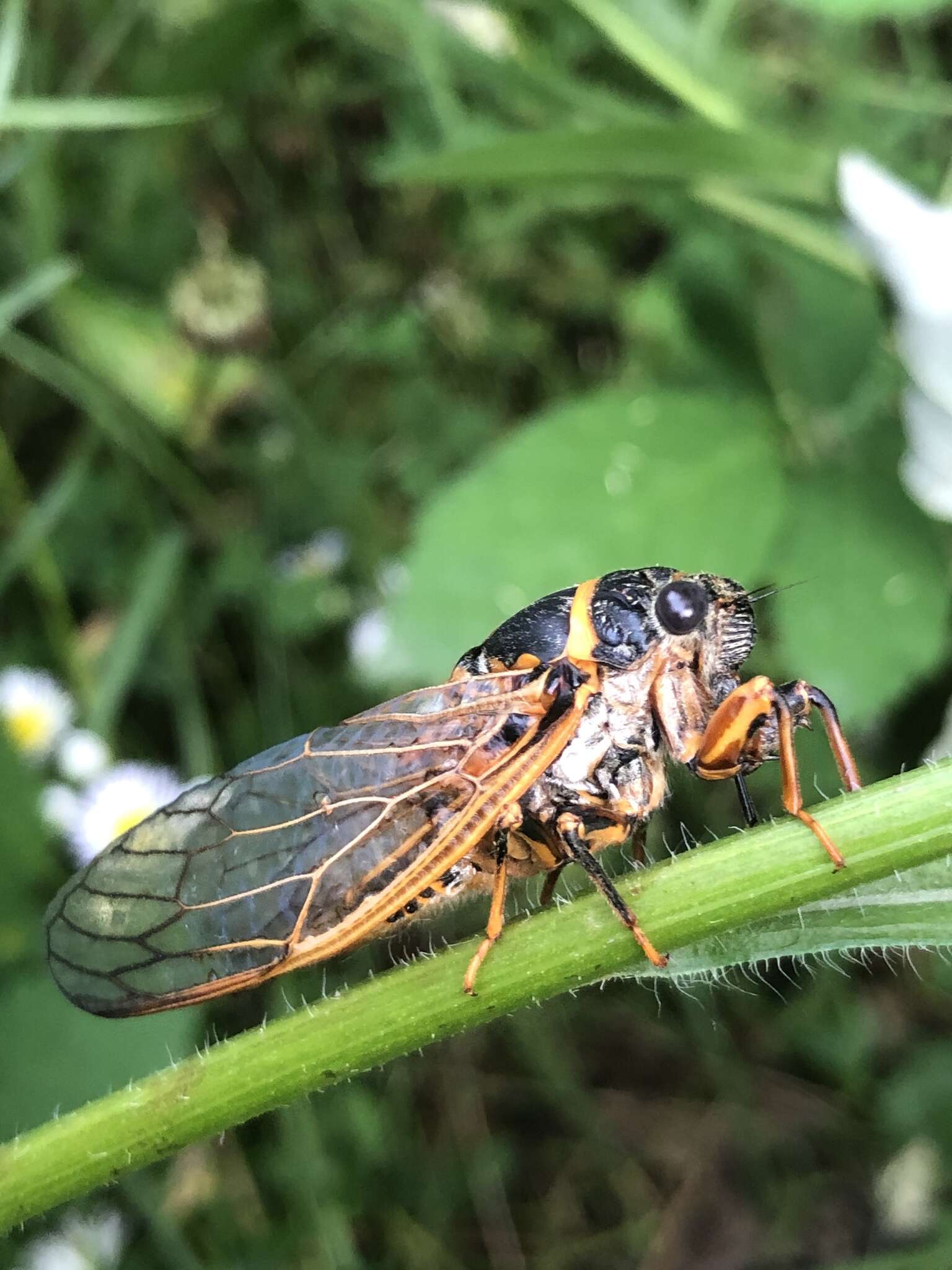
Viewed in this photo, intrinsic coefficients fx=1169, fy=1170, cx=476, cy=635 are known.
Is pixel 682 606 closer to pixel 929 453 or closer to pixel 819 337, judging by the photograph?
A: pixel 929 453

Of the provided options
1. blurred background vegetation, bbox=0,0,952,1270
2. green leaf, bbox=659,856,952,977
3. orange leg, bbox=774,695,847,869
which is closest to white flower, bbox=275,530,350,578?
blurred background vegetation, bbox=0,0,952,1270

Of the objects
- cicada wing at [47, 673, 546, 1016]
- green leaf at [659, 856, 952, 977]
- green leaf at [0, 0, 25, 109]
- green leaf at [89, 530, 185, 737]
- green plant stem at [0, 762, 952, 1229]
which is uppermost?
green leaf at [0, 0, 25, 109]

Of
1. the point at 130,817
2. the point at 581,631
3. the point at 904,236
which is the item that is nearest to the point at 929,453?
the point at 904,236

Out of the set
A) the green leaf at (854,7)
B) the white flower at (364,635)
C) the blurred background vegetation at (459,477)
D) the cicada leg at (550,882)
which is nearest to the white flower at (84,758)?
the blurred background vegetation at (459,477)

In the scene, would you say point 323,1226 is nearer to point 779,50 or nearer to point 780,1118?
point 780,1118

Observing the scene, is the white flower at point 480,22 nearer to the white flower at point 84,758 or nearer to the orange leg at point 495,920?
the white flower at point 84,758

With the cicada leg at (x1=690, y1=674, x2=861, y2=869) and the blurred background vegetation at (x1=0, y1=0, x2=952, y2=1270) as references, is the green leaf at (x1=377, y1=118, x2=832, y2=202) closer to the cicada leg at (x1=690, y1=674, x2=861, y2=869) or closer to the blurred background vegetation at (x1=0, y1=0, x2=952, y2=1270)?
the blurred background vegetation at (x1=0, y1=0, x2=952, y2=1270)

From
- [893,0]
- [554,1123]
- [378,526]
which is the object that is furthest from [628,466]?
[554,1123]
